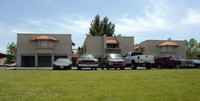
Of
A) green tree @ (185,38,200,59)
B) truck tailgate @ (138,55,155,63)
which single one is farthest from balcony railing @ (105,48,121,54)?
green tree @ (185,38,200,59)

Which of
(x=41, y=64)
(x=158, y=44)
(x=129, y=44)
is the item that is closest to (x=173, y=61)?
(x=129, y=44)

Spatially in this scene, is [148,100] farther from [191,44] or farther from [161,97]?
[191,44]

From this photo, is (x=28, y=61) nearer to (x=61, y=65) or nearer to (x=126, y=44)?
(x=126, y=44)

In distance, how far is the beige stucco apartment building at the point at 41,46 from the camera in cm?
3750

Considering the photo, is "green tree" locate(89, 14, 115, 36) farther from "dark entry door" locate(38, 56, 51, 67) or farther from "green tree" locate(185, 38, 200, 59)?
"green tree" locate(185, 38, 200, 59)

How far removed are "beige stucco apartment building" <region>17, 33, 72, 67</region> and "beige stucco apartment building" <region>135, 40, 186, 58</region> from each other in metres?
17.9

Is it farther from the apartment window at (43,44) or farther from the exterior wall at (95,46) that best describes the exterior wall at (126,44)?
the apartment window at (43,44)

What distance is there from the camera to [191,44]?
9594cm

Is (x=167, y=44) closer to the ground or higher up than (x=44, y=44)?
higher up

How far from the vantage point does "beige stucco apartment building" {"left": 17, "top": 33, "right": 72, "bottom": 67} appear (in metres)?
37.5

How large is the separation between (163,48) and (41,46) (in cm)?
2635

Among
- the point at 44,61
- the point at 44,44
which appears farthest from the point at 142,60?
the point at 44,61

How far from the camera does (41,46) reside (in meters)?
37.5

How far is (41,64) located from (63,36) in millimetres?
7329
